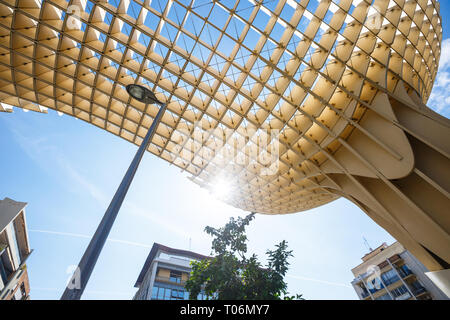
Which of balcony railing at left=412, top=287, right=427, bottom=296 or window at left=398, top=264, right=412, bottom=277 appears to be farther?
window at left=398, top=264, right=412, bottom=277

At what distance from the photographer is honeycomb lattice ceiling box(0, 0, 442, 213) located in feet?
47.4

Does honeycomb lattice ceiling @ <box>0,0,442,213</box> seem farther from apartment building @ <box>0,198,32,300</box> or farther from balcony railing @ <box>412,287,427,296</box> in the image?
balcony railing @ <box>412,287,427,296</box>

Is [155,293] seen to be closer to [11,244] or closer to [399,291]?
[11,244]

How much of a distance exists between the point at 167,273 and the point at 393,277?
42.9 metres

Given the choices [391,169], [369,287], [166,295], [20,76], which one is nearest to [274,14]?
[391,169]

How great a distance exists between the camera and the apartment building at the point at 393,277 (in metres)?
40.8

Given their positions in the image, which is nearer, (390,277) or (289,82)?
(289,82)

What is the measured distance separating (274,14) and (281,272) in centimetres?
1617

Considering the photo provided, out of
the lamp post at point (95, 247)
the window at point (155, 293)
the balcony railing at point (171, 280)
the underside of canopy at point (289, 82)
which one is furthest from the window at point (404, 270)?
the lamp post at point (95, 247)

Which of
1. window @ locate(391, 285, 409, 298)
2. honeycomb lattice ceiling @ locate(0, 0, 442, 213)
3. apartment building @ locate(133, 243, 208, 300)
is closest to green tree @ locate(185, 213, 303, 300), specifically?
honeycomb lattice ceiling @ locate(0, 0, 442, 213)

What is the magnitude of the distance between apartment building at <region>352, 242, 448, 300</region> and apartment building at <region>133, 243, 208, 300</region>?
3590cm

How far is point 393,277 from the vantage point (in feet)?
148

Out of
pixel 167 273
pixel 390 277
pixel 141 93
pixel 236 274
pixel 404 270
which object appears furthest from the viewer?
pixel 390 277

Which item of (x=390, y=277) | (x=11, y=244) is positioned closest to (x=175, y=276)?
(x=11, y=244)
